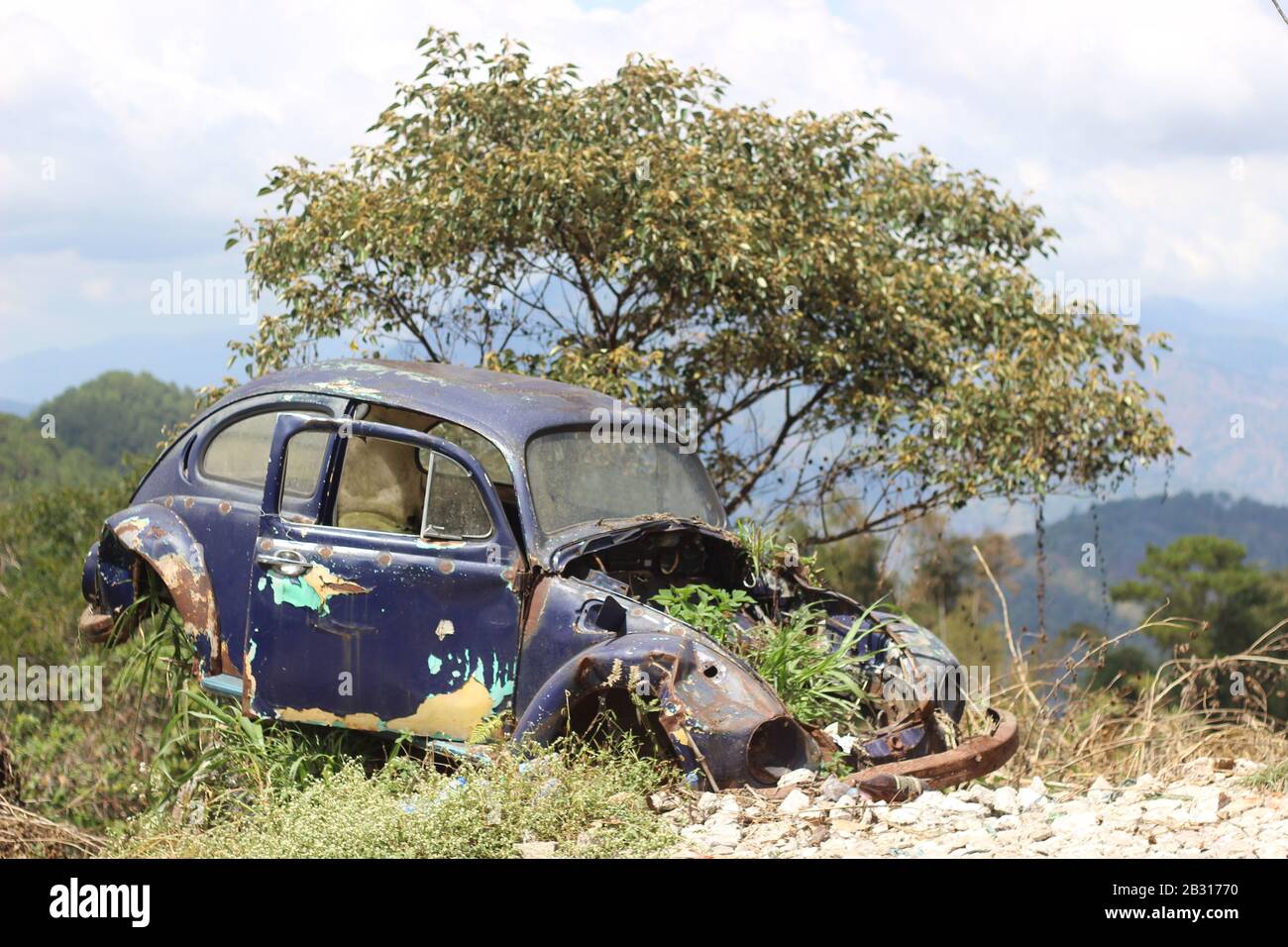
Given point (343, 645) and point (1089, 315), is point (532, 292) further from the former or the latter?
point (343, 645)

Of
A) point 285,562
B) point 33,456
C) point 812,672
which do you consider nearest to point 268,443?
point 285,562

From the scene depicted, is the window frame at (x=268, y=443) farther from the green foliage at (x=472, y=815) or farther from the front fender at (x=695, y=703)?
the front fender at (x=695, y=703)

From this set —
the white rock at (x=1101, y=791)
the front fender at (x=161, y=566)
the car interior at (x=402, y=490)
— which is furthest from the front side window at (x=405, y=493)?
the white rock at (x=1101, y=791)

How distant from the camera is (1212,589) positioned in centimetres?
4922

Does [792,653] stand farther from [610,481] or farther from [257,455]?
[257,455]

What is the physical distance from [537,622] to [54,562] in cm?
1343

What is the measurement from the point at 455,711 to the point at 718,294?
658 centimetres

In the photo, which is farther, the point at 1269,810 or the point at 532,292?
the point at 532,292

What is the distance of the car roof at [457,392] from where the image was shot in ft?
21.6

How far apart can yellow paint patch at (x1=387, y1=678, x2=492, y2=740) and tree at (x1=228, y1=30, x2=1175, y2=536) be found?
525cm

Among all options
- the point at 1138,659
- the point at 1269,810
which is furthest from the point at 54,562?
the point at 1138,659

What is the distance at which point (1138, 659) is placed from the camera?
38.9 m

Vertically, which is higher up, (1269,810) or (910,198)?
(910,198)
